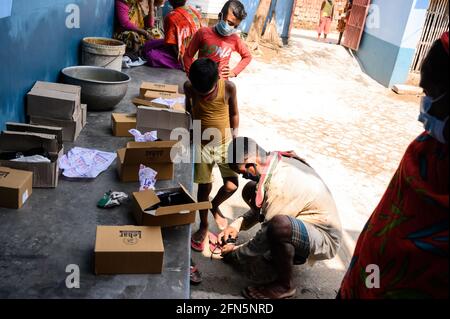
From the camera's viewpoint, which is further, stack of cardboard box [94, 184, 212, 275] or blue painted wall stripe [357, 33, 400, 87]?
blue painted wall stripe [357, 33, 400, 87]

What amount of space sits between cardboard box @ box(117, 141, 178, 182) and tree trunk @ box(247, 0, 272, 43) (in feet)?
29.7

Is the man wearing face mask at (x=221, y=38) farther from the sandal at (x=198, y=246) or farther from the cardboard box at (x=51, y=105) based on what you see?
the sandal at (x=198, y=246)

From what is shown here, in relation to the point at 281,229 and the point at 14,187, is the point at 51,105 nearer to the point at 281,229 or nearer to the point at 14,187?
the point at 14,187

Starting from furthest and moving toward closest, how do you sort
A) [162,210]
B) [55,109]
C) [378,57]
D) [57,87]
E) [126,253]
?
[378,57] → [57,87] → [55,109] → [162,210] → [126,253]

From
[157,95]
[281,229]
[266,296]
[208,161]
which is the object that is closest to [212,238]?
[208,161]

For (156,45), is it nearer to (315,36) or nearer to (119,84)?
(119,84)

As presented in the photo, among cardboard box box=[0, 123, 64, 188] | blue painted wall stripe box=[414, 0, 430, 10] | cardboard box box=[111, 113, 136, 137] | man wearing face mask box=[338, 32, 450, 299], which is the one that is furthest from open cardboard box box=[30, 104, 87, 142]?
blue painted wall stripe box=[414, 0, 430, 10]

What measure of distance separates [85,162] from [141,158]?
0.42 m

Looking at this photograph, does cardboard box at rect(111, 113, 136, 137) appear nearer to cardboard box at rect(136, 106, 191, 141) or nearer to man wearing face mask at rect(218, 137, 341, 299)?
cardboard box at rect(136, 106, 191, 141)

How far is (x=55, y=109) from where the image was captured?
262 cm

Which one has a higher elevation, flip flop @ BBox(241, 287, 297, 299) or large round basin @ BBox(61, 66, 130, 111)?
large round basin @ BBox(61, 66, 130, 111)

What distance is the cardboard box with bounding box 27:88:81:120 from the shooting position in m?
2.61

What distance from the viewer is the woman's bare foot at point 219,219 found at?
3.18 m

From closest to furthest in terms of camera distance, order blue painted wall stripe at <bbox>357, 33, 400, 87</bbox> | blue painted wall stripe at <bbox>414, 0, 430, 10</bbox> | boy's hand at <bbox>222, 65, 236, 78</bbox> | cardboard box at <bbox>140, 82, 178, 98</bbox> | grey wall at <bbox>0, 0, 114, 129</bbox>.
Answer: grey wall at <bbox>0, 0, 114, 129</bbox> < cardboard box at <bbox>140, 82, 178, 98</bbox> < boy's hand at <bbox>222, 65, 236, 78</bbox> < blue painted wall stripe at <bbox>414, 0, 430, 10</bbox> < blue painted wall stripe at <bbox>357, 33, 400, 87</bbox>
